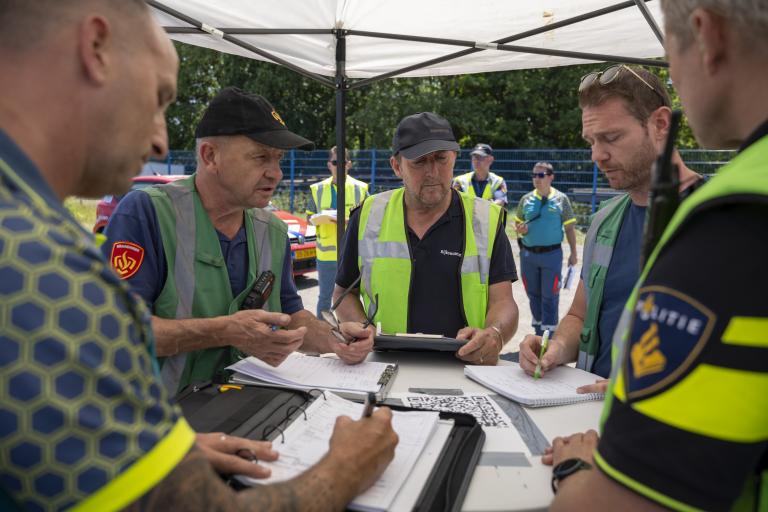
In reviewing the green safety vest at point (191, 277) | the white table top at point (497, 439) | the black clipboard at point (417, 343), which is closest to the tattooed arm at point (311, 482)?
the white table top at point (497, 439)

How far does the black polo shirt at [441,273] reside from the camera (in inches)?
117

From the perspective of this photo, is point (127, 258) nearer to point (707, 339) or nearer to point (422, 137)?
point (422, 137)

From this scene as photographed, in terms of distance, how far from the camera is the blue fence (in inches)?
665

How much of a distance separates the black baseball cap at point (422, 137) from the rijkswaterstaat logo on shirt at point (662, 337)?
7.42ft

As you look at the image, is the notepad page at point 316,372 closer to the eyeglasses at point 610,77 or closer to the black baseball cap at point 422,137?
the black baseball cap at point 422,137

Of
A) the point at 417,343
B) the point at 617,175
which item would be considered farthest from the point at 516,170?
the point at 417,343

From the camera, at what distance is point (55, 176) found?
0.94 metres

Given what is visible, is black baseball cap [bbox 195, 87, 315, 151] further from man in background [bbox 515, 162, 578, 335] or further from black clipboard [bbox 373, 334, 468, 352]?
man in background [bbox 515, 162, 578, 335]

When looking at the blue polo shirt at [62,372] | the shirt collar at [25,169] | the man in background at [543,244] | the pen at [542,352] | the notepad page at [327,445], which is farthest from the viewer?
the man in background at [543,244]

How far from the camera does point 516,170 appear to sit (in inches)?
719

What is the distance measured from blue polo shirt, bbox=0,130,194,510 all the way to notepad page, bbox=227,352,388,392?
115 centimetres

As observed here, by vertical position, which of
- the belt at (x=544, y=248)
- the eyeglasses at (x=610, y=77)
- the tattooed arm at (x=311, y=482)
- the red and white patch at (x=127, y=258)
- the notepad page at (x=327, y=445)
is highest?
the eyeglasses at (x=610, y=77)

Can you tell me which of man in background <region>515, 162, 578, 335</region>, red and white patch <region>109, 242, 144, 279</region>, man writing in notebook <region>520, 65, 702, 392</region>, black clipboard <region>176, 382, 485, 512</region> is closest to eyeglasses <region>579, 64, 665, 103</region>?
man writing in notebook <region>520, 65, 702, 392</region>

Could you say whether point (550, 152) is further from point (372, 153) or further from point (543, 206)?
point (543, 206)
